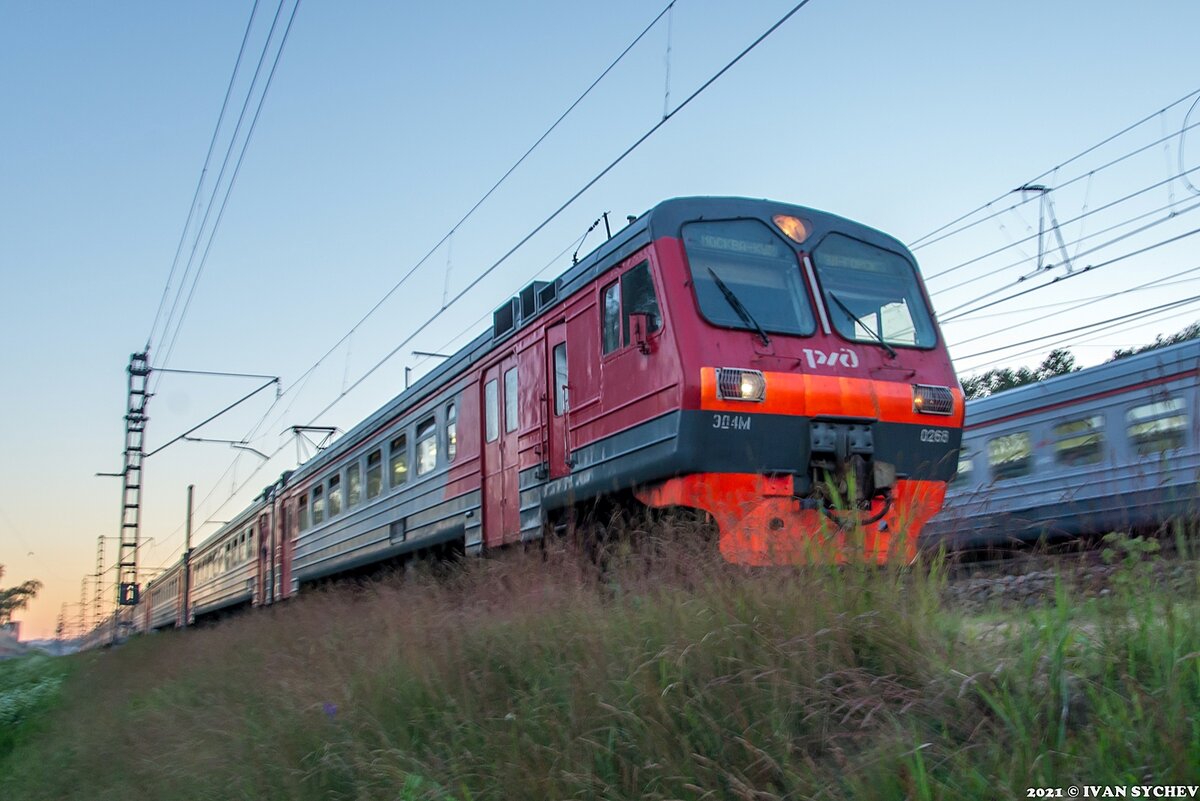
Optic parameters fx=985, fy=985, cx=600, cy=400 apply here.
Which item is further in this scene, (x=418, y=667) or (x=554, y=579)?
(x=554, y=579)

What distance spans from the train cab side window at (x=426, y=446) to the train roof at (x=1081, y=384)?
707cm

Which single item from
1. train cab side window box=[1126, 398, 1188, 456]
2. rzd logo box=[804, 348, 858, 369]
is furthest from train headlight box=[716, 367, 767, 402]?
train cab side window box=[1126, 398, 1188, 456]

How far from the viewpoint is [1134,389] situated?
10.8m

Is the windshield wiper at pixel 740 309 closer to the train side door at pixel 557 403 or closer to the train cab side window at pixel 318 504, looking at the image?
the train side door at pixel 557 403

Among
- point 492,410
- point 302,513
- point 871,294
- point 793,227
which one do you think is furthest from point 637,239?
point 302,513

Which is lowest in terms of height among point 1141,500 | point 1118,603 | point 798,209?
point 1118,603

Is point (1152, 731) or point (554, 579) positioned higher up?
point (554, 579)

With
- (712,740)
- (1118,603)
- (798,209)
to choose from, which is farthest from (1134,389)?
(712,740)

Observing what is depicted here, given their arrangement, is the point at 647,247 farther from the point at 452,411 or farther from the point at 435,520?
the point at 435,520

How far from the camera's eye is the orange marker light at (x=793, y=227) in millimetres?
7625

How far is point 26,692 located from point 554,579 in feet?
42.8

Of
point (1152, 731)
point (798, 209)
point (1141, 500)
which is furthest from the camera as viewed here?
point (798, 209)

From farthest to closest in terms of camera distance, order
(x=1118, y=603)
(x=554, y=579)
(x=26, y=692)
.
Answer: (x=26, y=692)
(x=554, y=579)
(x=1118, y=603)

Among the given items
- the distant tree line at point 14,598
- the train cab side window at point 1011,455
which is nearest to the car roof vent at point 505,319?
the train cab side window at point 1011,455
